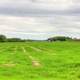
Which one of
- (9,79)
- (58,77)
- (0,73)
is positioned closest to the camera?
(9,79)

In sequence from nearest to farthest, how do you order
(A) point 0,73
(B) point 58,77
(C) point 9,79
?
(C) point 9,79
(B) point 58,77
(A) point 0,73

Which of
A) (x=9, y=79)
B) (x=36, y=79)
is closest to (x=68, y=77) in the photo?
(x=36, y=79)

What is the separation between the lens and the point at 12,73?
4225 centimetres

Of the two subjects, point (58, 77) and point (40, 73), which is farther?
point (40, 73)

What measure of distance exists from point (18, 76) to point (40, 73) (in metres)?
4.01

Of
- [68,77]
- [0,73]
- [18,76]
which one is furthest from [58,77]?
[0,73]

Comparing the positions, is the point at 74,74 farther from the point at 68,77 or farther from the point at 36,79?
the point at 36,79

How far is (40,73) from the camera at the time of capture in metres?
42.4

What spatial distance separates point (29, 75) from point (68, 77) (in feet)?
14.8

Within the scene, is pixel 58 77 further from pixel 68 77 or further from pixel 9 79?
pixel 9 79

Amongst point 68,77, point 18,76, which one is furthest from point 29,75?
point 68,77

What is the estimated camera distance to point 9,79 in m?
36.9

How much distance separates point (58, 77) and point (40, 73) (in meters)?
3.62

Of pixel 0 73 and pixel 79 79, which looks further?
pixel 0 73
